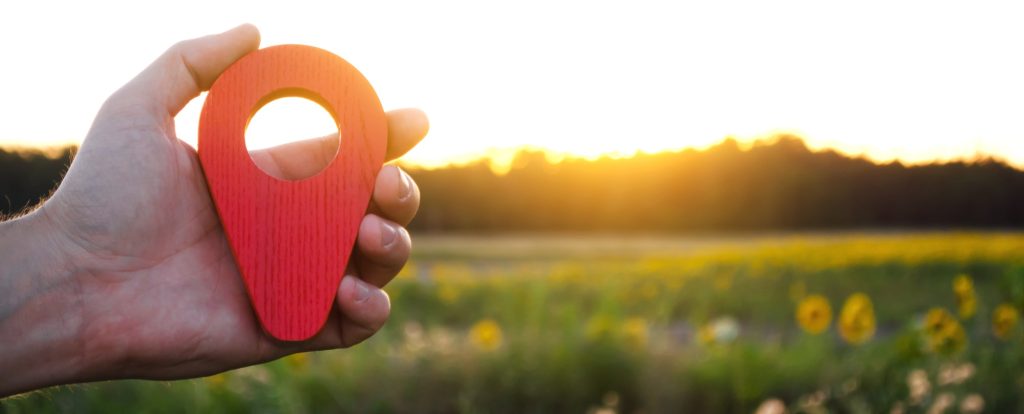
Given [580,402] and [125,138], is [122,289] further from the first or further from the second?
[580,402]

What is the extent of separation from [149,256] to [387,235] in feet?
1.69

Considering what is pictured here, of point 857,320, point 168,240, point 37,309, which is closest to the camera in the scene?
point 37,309

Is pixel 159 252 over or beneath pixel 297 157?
beneath

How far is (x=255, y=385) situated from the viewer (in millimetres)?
3375

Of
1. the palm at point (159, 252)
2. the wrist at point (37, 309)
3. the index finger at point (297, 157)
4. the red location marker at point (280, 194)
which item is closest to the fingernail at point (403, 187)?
the red location marker at point (280, 194)

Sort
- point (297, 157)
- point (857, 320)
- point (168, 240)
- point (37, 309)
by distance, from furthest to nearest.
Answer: point (857, 320)
point (297, 157)
point (168, 240)
point (37, 309)

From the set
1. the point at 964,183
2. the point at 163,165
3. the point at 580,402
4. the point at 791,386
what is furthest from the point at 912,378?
the point at 964,183

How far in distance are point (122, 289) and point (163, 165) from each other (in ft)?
0.90

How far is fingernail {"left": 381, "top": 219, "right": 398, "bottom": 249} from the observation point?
1727 millimetres

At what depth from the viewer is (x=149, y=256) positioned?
1763 millimetres

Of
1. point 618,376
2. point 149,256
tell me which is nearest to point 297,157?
point 149,256

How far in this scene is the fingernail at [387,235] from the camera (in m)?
1.73

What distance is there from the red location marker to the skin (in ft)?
0.24

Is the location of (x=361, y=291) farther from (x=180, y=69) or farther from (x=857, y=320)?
(x=857, y=320)
